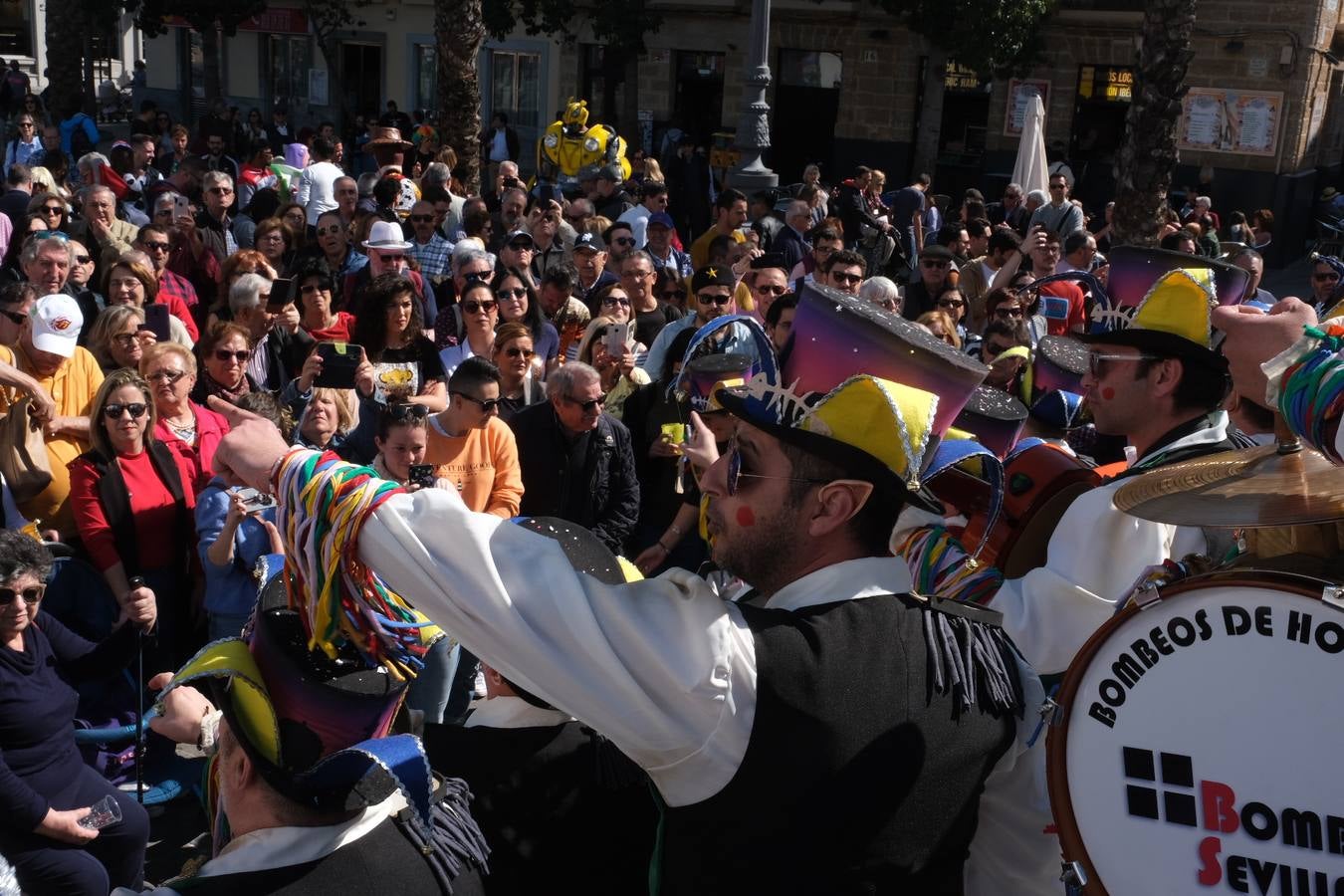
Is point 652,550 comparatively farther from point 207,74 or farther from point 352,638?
point 207,74

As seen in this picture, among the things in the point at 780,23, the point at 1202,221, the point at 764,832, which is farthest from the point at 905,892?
the point at 780,23

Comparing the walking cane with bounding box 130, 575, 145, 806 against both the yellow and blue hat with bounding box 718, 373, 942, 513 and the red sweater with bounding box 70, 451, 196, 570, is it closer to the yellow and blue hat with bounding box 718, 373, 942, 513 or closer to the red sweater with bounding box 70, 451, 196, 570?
the red sweater with bounding box 70, 451, 196, 570

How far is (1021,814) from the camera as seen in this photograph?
2.60m

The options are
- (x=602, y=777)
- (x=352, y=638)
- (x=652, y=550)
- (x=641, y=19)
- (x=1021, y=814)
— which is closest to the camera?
(x=352, y=638)

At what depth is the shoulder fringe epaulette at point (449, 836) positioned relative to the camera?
7.75ft

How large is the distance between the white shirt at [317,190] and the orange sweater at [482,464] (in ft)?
21.8

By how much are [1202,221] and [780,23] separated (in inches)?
558

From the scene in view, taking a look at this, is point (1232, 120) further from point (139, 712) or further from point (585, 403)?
point (139, 712)

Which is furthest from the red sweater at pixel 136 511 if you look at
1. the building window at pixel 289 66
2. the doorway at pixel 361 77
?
the building window at pixel 289 66

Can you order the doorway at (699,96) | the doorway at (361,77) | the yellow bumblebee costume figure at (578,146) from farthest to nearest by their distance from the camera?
the doorway at (361,77) < the doorway at (699,96) < the yellow bumblebee costume figure at (578,146)

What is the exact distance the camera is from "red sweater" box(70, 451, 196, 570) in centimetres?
532

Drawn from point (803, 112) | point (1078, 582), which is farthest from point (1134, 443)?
point (803, 112)

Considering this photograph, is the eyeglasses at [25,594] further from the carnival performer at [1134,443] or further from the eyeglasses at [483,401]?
the carnival performer at [1134,443]

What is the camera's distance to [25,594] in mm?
4277
